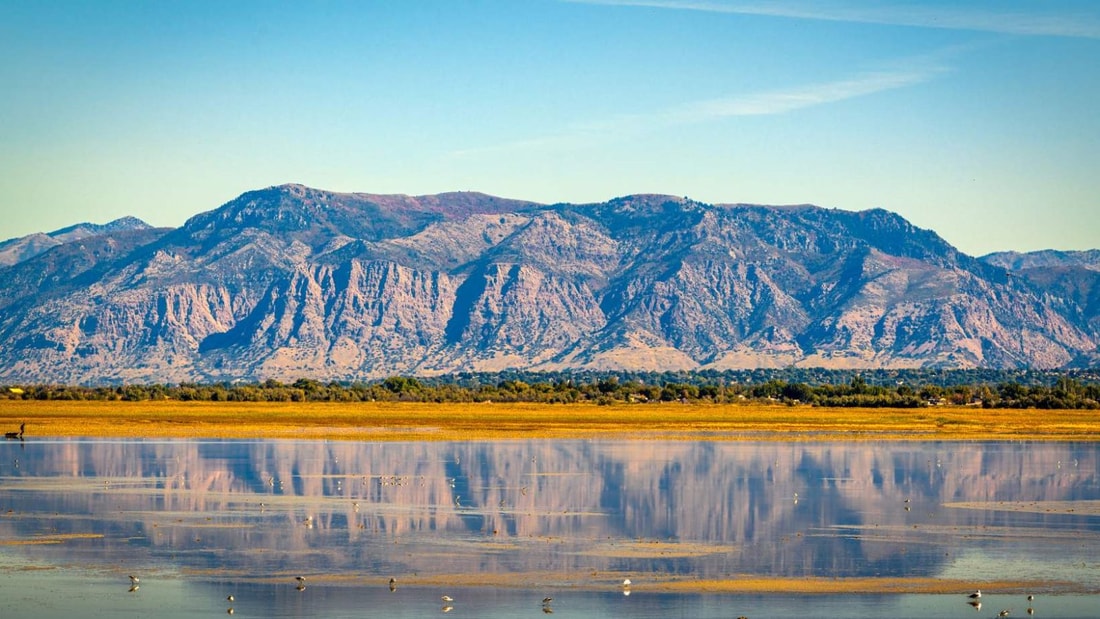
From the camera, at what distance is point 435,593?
94.2ft

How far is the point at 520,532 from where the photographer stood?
37.7 metres

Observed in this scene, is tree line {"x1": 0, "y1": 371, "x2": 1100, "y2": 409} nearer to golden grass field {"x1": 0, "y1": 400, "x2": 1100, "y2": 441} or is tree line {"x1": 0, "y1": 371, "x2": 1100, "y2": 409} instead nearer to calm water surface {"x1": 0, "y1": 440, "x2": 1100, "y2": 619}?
golden grass field {"x1": 0, "y1": 400, "x2": 1100, "y2": 441}

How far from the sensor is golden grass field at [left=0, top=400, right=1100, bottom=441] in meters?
83.4

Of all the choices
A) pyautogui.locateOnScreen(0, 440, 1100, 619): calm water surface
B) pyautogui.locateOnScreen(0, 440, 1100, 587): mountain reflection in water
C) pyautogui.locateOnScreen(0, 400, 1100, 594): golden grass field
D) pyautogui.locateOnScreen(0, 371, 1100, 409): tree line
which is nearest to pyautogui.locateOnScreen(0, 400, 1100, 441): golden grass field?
pyautogui.locateOnScreen(0, 400, 1100, 594): golden grass field

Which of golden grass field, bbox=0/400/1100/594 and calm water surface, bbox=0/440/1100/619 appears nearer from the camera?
calm water surface, bbox=0/440/1100/619

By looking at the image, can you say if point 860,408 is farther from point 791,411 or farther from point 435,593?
point 435,593

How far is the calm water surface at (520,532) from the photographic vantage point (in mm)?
28203

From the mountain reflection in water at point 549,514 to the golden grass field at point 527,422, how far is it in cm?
1691

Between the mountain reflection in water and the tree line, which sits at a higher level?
the tree line

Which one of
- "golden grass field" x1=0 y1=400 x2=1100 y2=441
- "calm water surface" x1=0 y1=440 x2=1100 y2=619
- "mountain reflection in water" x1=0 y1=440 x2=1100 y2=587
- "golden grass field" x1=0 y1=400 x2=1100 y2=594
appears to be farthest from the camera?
"golden grass field" x1=0 y1=400 x2=1100 y2=441

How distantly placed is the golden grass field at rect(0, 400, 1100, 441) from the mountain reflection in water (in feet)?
55.5

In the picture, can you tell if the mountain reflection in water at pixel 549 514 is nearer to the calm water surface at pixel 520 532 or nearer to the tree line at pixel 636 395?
the calm water surface at pixel 520 532

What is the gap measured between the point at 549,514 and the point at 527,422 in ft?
182

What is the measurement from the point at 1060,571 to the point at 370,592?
580 inches
